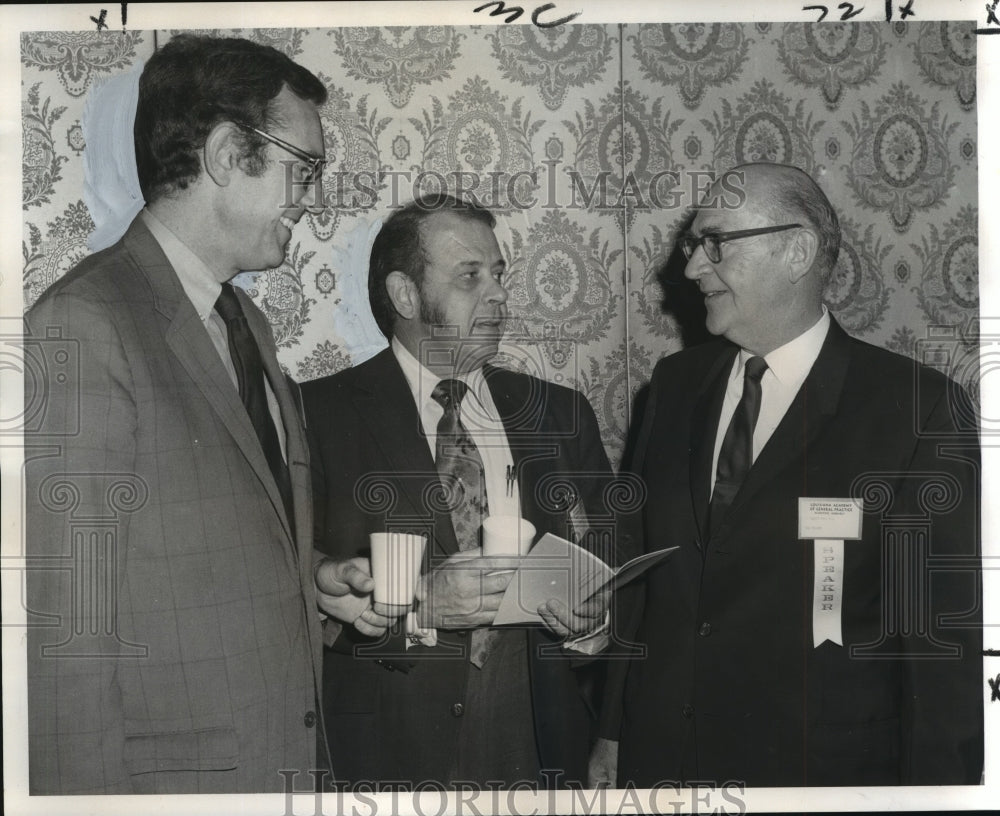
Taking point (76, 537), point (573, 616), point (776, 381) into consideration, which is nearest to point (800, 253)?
point (776, 381)

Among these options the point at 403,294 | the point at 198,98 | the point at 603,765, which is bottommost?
the point at 603,765

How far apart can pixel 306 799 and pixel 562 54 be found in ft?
6.45

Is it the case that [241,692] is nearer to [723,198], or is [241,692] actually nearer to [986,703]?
[723,198]

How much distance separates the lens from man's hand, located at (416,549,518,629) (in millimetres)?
2551

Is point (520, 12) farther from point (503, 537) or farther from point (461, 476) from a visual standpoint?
point (503, 537)

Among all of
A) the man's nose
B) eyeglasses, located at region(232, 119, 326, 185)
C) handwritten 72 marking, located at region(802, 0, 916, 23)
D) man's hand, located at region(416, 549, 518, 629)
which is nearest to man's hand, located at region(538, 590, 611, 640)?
man's hand, located at region(416, 549, 518, 629)

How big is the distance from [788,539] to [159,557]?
153cm

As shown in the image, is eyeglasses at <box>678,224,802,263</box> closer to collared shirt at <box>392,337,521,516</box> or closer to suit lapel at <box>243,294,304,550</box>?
collared shirt at <box>392,337,521,516</box>

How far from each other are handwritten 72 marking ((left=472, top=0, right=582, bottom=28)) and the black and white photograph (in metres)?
0.01

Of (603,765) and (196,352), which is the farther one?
(603,765)

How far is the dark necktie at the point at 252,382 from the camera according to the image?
8.32 feet

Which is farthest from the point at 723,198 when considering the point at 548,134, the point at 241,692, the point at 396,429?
the point at 241,692

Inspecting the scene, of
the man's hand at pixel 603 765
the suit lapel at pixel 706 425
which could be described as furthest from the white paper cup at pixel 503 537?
the man's hand at pixel 603 765

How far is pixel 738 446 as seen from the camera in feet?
8.44
